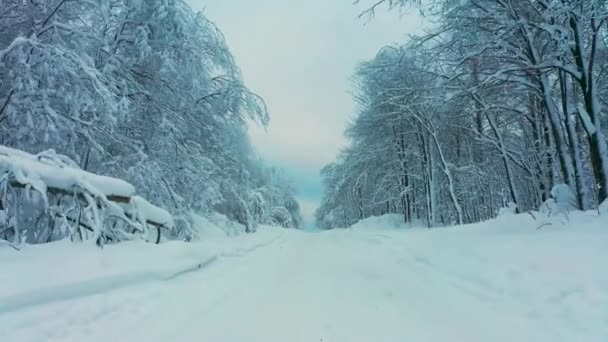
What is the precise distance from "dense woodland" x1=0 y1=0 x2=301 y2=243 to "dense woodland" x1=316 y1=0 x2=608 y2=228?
184 inches

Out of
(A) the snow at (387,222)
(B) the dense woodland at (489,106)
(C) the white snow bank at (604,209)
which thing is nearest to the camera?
(C) the white snow bank at (604,209)

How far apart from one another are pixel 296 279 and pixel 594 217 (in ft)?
15.2

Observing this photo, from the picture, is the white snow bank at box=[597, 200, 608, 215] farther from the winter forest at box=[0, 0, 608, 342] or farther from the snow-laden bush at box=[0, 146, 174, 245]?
the snow-laden bush at box=[0, 146, 174, 245]

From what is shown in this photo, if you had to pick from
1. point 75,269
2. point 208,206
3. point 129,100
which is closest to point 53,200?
point 75,269

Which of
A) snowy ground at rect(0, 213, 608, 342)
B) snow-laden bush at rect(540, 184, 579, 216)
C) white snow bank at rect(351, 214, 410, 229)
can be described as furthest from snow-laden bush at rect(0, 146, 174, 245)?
white snow bank at rect(351, 214, 410, 229)

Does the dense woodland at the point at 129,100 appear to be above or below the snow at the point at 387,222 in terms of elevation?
above

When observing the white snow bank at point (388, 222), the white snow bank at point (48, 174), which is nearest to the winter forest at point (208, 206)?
the white snow bank at point (48, 174)

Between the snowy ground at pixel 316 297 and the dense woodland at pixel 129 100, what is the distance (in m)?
1.33

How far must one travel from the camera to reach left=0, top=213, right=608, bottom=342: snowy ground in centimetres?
263

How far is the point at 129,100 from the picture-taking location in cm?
744

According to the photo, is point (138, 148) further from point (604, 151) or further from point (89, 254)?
point (604, 151)

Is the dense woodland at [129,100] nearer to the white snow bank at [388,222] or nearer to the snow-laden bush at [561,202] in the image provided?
the snow-laden bush at [561,202]

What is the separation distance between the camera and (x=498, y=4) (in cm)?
698

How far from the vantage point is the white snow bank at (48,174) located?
142 inches
